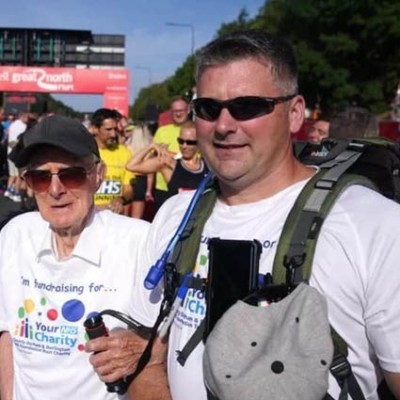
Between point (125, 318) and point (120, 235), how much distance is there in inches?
18.0

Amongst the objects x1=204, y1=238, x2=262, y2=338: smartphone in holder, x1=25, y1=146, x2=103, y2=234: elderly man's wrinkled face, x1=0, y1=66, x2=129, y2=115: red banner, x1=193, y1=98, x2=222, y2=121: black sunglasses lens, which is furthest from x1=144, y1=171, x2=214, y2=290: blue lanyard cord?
x1=0, y1=66, x2=129, y2=115: red banner

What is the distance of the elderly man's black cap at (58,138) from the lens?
2.40 m

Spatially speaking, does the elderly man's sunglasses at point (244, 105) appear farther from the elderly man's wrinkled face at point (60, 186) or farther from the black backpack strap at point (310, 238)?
the elderly man's wrinkled face at point (60, 186)

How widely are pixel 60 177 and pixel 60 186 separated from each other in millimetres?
34

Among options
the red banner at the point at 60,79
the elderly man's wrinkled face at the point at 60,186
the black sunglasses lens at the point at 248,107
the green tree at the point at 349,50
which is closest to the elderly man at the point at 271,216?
the black sunglasses lens at the point at 248,107

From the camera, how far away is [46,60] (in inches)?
1993

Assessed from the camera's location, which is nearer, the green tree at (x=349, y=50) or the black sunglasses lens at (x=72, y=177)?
the black sunglasses lens at (x=72, y=177)

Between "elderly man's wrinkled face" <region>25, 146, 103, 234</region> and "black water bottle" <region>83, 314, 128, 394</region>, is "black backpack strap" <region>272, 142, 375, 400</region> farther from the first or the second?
"elderly man's wrinkled face" <region>25, 146, 103, 234</region>

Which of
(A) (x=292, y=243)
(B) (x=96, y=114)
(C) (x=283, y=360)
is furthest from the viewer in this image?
(B) (x=96, y=114)

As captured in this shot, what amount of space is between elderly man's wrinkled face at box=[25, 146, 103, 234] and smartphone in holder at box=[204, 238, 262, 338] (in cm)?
78

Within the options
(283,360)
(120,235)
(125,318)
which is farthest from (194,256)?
(120,235)

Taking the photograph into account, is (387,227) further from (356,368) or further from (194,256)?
(194,256)

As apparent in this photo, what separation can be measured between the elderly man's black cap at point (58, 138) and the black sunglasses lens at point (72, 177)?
0.06 metres

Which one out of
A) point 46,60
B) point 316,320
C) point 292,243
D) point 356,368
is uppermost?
point 46,60
